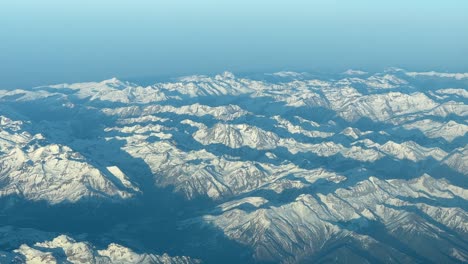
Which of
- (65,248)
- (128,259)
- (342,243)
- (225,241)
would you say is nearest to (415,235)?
(342,243)

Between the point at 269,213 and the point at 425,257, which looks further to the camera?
the point at 269,213

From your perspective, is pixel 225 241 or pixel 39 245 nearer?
pixel 39 245

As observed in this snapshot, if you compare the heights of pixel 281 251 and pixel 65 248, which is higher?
pixel 65 248

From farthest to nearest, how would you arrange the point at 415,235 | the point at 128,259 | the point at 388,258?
the point at 415,235 → the point at 388,258 → the point at 128,259

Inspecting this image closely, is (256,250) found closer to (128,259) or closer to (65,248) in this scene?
(128,259)

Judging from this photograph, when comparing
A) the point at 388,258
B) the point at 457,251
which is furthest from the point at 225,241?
the point at 457,251

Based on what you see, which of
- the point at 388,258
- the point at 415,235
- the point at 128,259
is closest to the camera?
the point at 128,259

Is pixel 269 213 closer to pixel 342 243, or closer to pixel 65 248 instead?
pixel 342 243

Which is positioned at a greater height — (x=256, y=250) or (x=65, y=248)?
(x=65, y=248)

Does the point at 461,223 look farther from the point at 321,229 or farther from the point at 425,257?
the point at 321,229
